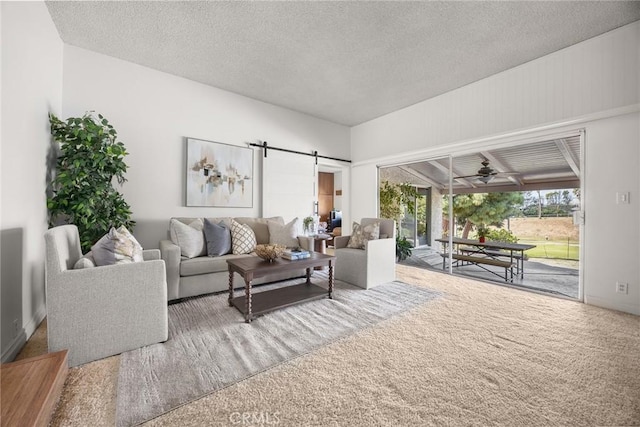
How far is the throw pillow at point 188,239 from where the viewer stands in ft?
9.98

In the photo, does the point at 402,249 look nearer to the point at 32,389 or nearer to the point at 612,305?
the point at 612,305

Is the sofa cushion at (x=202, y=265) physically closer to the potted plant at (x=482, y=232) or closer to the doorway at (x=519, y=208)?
the doorway at (x=519, y=208)

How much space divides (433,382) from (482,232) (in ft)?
10.4

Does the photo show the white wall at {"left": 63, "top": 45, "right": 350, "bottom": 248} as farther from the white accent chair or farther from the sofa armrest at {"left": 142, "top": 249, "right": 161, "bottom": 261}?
the white accent chair

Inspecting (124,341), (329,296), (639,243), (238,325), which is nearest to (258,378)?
(238,325)

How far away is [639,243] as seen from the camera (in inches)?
102

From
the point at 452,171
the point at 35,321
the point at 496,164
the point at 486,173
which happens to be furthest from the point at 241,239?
the point at 496,164

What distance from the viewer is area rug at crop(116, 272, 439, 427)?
4.80 ft

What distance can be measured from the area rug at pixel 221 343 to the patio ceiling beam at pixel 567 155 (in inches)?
90.1

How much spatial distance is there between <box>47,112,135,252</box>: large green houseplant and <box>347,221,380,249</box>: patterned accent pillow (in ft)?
9.78

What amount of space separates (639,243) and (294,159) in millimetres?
4596

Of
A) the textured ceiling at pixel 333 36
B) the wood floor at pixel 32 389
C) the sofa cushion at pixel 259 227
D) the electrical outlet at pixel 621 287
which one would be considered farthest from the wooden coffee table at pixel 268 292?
the electrical outlet at pixel 621 287

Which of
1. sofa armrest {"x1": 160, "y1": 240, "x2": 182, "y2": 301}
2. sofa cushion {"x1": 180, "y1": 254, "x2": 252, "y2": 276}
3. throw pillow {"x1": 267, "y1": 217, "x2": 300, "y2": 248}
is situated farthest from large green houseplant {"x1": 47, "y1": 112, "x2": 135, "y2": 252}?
throw pillow {"x1": 267, "y1": 217, "x2": 300, "y2": 248}

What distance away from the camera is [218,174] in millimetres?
3994
